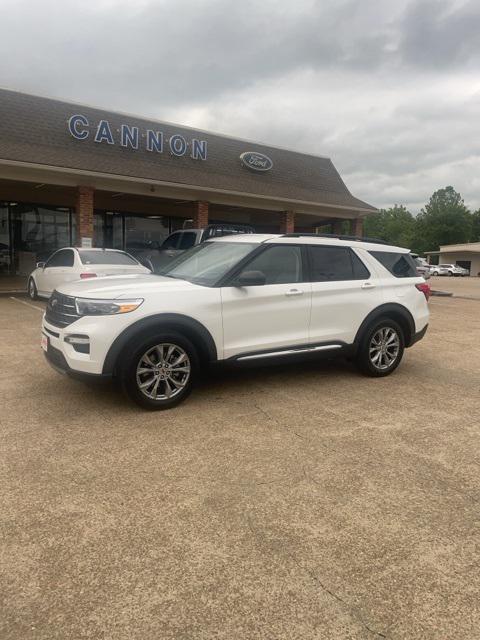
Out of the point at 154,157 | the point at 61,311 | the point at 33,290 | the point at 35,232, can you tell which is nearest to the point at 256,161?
the point at 154,157

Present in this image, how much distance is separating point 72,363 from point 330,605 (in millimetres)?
2953

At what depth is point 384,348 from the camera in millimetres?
5836

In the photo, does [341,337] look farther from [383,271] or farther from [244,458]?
[244,458]

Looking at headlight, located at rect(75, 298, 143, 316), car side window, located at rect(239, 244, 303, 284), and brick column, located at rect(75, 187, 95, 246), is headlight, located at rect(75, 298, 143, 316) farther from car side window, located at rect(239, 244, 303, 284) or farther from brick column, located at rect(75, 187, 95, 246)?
brick column, located at rect(75, 187, 95, 246)

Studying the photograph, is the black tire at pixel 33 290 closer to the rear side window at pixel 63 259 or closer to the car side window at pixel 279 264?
the rear side window at pixel 63 259

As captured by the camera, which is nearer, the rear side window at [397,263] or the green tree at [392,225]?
the rear side window at [397,263]

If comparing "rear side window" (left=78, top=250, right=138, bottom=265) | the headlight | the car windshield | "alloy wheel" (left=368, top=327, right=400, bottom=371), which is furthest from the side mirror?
"rear side window" (left=78, top=250, right=138, bottom=265)

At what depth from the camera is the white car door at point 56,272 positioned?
1043 cm

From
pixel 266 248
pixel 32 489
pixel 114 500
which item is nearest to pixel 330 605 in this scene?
pixel 114 500

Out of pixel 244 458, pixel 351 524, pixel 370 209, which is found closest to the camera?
pixel 351 524

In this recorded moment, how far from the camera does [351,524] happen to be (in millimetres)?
2709

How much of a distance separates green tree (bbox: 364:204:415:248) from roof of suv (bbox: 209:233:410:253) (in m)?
109

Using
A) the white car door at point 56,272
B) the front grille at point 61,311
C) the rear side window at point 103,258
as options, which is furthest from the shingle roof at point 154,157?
the front grille at point 61,311

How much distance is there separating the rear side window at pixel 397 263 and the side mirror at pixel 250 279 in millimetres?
1959
